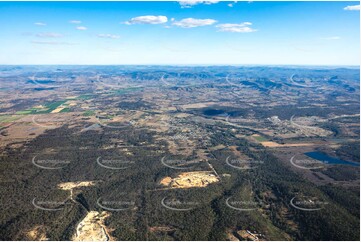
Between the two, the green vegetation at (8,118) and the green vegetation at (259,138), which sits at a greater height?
the green vegetation at (259,138)

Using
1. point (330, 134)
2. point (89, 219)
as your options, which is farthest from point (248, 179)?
point (330, 134)

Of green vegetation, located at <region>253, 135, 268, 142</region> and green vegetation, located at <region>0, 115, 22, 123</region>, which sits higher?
green vegetation, located at <region>253, 135, 268, 142</region>

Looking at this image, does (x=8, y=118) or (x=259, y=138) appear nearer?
(x=259, y=138)

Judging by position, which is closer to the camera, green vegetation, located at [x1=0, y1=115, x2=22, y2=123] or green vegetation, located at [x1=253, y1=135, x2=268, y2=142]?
green vegetation, located at [x1=253, y1=135, x2=268, y2=142]

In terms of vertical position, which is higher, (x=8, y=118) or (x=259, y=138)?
(x=259, y=138)

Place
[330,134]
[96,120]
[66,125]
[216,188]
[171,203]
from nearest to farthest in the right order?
A: [171,203], [216,188], [330,134], [66,125], [96,120]

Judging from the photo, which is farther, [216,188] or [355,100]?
[355,100]

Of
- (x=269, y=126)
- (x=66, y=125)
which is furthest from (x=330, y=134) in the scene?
(x=66, y=125)

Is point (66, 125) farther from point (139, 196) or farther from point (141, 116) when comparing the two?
point (139, 196)

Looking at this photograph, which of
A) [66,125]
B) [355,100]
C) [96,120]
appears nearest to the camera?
[66,125]

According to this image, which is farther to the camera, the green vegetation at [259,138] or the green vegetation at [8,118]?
the green vegetation at [8,118]
